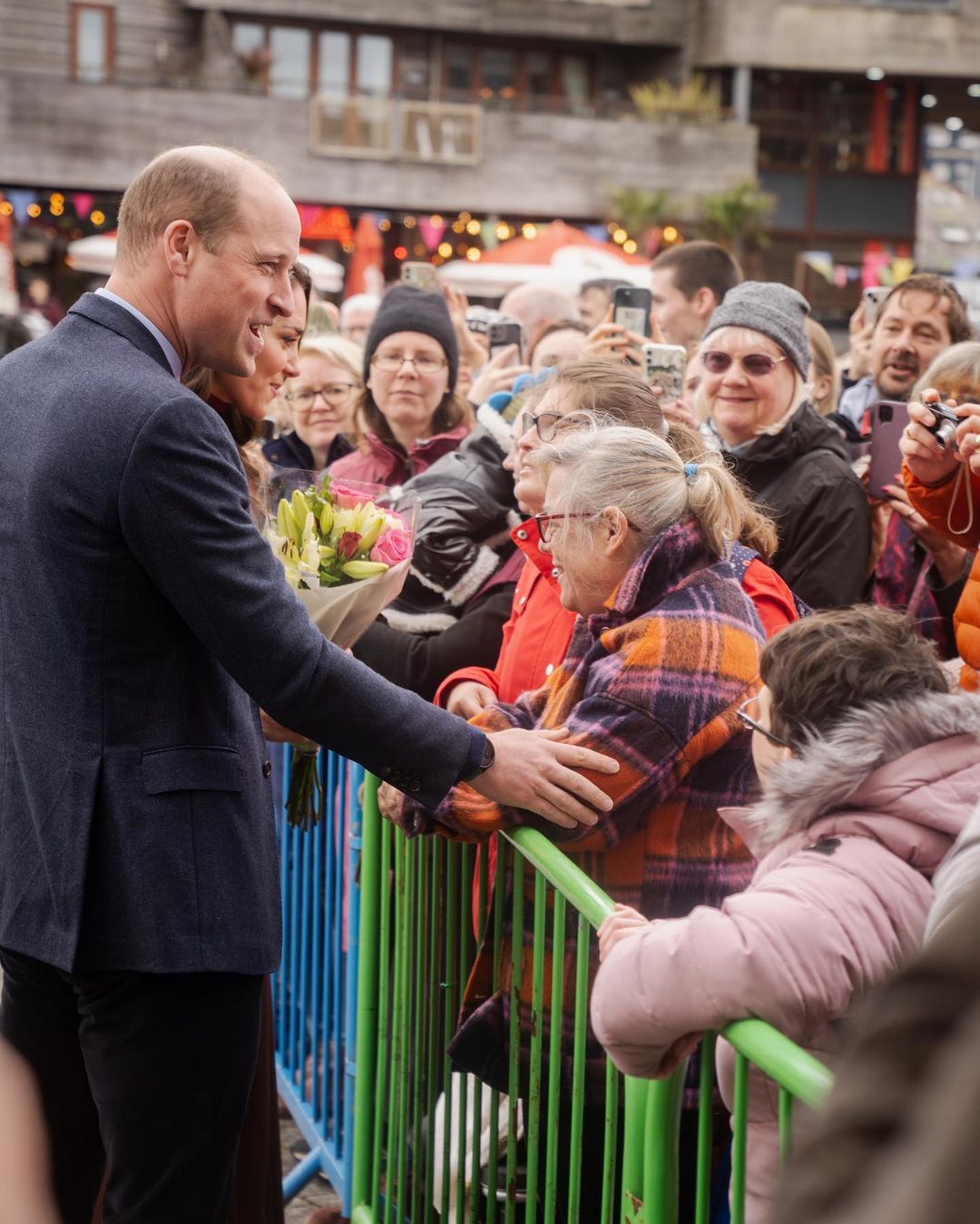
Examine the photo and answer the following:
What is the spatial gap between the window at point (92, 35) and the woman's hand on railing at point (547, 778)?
28.7 meters

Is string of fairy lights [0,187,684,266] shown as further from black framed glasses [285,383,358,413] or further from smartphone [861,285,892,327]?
black framed glasses [285,383,358,413]

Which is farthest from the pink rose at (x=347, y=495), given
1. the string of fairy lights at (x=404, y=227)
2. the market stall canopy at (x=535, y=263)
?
the string of fairy lights at (x=404, y=227)

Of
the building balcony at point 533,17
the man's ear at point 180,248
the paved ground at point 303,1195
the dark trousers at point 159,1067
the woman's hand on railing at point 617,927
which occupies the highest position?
the building balcony at point 533,17

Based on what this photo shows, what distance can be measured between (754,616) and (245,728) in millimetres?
963

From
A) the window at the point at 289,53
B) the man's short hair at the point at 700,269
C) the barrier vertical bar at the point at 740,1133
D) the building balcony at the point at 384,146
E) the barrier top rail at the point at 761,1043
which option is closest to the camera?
the barrier top rail at the point at 761,1043

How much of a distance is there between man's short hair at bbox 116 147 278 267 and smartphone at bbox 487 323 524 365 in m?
3.75

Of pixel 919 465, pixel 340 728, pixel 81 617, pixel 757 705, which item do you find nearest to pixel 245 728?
pixel 340 728

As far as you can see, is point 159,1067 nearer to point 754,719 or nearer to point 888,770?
point 754,719

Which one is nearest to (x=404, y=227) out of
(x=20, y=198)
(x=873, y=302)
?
(x=20, y=198)

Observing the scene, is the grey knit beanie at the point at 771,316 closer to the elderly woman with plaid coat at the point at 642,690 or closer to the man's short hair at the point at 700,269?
the man's short hair at the point at 700,269

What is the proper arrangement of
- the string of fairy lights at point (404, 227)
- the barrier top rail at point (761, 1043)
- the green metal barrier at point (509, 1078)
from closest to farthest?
the barrier top rail at point (761, 1043) < the green metal barrier at point (509, 1078) < the string of fairy lights at point (404, 227)

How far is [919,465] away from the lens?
3785mm

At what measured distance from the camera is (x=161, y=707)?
2.42 metres

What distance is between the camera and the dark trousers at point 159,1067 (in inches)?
97.5
